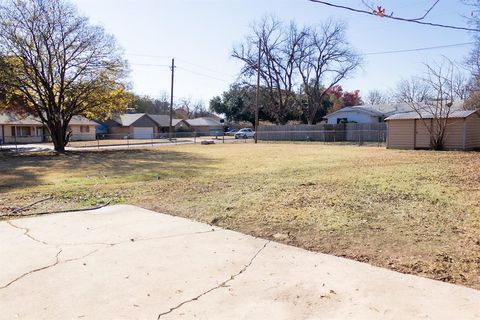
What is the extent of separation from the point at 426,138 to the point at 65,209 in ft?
71.2

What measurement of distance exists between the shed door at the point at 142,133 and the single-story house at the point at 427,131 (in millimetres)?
41106

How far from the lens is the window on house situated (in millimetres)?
45844

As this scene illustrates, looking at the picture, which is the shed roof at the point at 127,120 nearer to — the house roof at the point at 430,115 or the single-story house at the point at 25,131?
the single-story house at the point at 25,131

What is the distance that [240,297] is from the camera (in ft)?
10.8

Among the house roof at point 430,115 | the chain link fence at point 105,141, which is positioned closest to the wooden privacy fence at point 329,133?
the chain link fence at point 105,141

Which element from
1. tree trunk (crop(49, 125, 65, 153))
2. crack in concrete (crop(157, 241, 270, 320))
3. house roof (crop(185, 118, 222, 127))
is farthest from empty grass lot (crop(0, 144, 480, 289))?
house roof (crop(185, 118, 222, 127))

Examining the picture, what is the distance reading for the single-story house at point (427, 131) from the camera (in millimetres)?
21797

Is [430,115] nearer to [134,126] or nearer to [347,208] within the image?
[347,208]

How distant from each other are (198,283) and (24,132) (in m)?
50.3

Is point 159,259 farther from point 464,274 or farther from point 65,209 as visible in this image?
point 65,209

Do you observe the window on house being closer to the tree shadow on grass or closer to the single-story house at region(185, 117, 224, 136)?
the single-story house at region(185, 117, 224, 136)

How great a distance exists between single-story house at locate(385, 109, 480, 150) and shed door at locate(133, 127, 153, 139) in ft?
135

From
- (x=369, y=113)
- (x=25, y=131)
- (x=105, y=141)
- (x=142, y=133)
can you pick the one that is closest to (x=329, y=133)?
(x=369, y=113)

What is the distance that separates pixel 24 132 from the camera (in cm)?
4656
